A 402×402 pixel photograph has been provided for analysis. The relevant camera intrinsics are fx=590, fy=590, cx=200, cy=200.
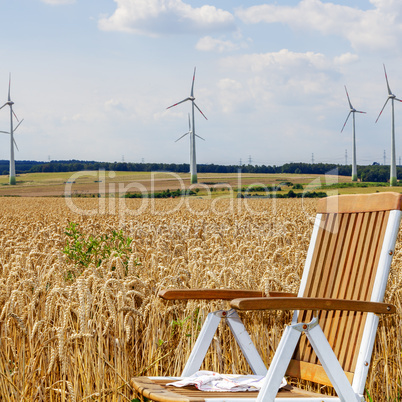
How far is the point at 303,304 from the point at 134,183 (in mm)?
74558

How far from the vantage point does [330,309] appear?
9.09 feet

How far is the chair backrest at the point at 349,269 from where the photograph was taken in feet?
10.4

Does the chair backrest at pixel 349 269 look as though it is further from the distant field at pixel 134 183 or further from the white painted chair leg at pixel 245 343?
the distant field at pixel 134 183

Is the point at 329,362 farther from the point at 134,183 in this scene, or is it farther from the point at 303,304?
the point at 134,183

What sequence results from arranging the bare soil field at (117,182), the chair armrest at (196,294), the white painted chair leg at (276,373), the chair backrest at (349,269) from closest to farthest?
the white painted chair leg at (276,373)
the chair backrest at (349,269)
the chair armrest at (196,294)
the bare soil field at (117,182)

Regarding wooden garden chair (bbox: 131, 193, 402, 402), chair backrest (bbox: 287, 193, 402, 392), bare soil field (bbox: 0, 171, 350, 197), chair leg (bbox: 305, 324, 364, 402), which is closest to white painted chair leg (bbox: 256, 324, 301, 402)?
wooden garden chair (bbox: 131, 193, 402, 402)

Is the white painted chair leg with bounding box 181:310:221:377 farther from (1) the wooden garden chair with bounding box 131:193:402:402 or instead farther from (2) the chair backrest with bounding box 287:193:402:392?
(2) the chair backrest with bounding box 287:193:402:392

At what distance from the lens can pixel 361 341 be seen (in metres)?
3.13

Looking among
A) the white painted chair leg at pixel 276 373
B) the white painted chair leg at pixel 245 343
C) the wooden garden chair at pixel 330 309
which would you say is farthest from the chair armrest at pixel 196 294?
the white painted chair leg at pixel 276 373

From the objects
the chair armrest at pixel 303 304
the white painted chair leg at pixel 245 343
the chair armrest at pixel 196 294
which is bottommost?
the white painted chair leg at pixel 245 343

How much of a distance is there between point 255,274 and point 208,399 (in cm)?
268

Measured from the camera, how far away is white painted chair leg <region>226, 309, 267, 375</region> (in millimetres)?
3365

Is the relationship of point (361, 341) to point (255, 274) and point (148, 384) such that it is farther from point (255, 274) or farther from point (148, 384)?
point (255, 274)

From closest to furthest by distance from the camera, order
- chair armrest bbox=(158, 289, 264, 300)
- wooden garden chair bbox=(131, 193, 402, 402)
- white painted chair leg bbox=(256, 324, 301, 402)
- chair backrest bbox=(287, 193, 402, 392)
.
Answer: white painted chair leg bbox=(256, 324, 301, 402)
wooden garden chair bbox=(131, 193, 402, 402)
chair backrest bbox=(287, 193, 402, 392)
chair armrest bbox=(158, 289, 264, 300)
